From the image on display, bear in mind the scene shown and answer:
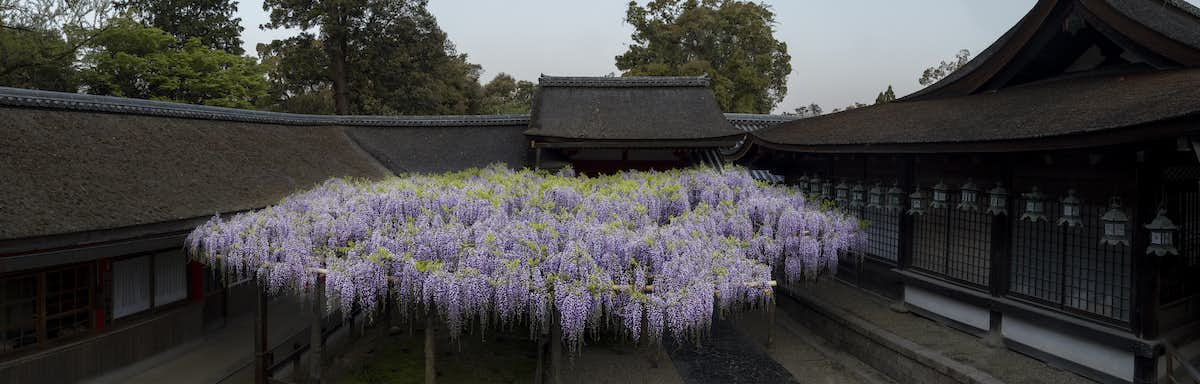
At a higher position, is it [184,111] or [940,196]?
[184,111]

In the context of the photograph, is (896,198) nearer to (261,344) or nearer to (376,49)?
(261,344)

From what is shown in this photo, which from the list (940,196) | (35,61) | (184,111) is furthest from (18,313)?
(35,61)

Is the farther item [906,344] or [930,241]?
[930,241]

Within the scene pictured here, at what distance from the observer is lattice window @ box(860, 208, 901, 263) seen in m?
9.16

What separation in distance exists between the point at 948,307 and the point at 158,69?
2643 cm

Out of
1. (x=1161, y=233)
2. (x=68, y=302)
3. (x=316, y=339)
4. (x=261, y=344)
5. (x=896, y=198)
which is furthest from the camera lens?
(x=896, y=198)

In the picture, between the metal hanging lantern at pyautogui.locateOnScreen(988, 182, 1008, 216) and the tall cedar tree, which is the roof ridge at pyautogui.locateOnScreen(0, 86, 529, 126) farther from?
the metal hanging lantern at pyautogui.locateOnScreen(988, 182, 1008, 216)

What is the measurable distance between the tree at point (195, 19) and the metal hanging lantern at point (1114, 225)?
29.4 m

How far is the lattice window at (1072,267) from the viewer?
5953 mm

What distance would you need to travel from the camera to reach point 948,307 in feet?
26.0

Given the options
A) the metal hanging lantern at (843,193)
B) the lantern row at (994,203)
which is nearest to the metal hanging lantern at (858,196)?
the lantern row at (994,203)

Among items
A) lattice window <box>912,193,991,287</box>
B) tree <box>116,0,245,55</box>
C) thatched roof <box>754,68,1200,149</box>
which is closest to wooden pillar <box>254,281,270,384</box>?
thatched roof <box>754,68,1200,149</box>

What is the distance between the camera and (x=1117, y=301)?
596cm

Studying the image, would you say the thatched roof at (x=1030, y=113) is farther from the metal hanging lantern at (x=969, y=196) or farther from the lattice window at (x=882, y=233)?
the lattice window at (x=882, y=233)
